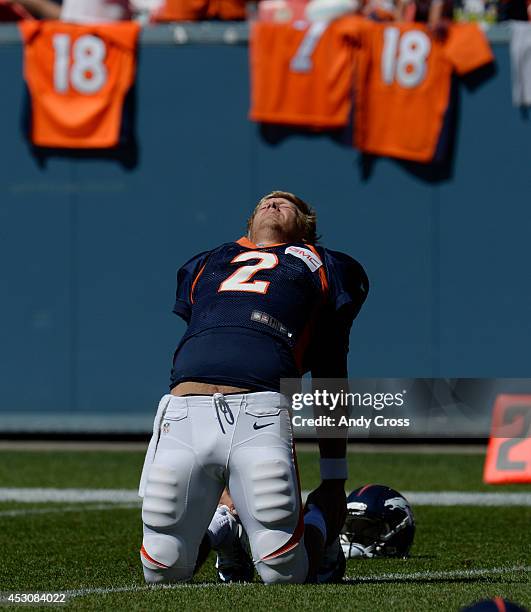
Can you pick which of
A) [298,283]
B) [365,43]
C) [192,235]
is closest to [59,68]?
[192,235]

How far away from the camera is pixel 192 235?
12602mm

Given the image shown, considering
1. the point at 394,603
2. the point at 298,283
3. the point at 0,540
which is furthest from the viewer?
the point at 0,540

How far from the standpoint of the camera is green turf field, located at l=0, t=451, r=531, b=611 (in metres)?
4.36

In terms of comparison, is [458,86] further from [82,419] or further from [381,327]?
[82,419]

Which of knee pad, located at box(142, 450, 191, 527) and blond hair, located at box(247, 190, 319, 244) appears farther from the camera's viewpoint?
blond hair, located at box(247, 190, 319, 244)

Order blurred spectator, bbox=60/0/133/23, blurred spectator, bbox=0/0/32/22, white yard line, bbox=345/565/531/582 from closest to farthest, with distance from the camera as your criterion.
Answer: white yard line, bbox=345/565/531/582 < blurred spectator, bbox=60/0/133/23 < blurred spectator, bbox=0/0/32/22

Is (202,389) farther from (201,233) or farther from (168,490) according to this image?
(201,233)

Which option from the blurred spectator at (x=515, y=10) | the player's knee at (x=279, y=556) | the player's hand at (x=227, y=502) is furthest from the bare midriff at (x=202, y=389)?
the blurred spectator at (x=515, y=10)

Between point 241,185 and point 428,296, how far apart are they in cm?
192

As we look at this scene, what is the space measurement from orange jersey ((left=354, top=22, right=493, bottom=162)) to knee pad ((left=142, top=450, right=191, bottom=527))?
8153 millimetres

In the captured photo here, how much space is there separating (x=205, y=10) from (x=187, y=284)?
319 inches

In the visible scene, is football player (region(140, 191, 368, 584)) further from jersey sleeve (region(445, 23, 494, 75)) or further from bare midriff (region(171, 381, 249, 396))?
jersey sleeve (region(445, 23, 494, 75))

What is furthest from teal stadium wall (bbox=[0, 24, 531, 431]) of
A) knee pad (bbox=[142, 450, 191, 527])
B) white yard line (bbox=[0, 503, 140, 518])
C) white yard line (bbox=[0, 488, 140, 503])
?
knee pad (bbox=[142, 450, 191, 527])

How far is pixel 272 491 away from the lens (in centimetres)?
445
